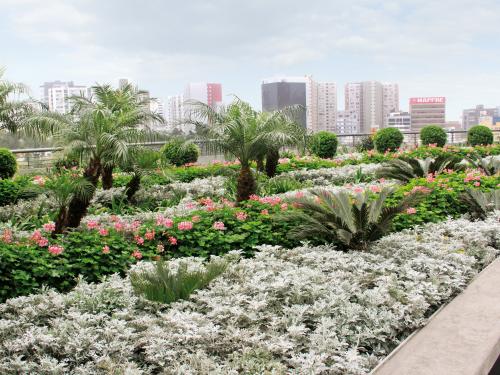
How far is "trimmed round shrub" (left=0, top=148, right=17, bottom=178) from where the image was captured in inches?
509

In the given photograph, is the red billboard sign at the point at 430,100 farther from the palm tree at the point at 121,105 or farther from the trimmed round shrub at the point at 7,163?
the palm tree at the point at 121,105

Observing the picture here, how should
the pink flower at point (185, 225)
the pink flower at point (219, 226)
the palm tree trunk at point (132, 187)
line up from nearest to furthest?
the pink flower at point (185, 225) < the pink flower at point (219, 226) < the palm tree trunk at point (132, 187)

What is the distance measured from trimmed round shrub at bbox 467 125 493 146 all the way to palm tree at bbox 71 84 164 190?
15.1 m

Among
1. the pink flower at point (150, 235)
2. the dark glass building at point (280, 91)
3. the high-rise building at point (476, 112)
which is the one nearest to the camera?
the pink flower at point (150, 235)

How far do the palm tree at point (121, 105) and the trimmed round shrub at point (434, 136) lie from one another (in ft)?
45.0

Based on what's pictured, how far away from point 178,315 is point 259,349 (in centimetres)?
60

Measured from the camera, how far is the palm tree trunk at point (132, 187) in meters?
9.06

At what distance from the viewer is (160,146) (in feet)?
49.1

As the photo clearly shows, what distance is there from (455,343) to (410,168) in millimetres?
6665

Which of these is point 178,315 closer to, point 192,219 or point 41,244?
point 41,244

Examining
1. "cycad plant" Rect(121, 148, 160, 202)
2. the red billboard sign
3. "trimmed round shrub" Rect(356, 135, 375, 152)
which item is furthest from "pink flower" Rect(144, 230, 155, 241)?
the red billboard sign

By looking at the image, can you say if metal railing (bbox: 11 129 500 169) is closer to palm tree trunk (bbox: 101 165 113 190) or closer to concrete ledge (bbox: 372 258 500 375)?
palm tree trunk (bbox: 101 165 113 190)

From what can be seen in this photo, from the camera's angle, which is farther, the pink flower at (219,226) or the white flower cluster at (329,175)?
the white flower cluster at (329,175)

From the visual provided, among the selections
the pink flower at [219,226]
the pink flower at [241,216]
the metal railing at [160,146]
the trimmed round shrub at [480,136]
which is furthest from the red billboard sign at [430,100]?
the pink flower at [219,226]
